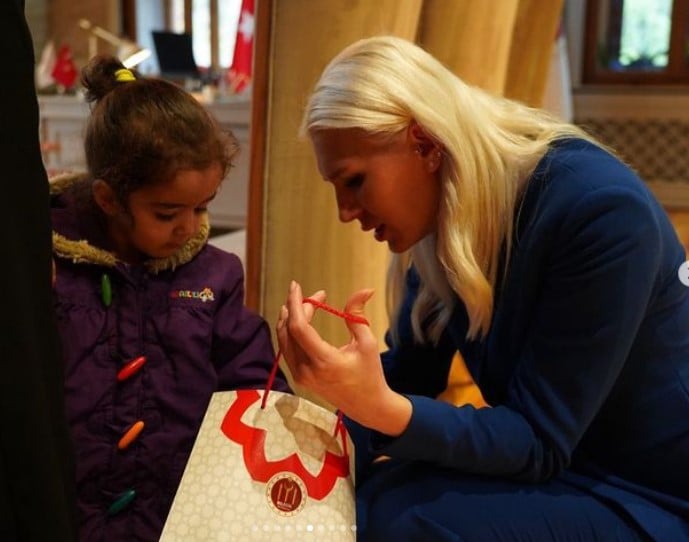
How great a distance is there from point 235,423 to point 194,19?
182 inches

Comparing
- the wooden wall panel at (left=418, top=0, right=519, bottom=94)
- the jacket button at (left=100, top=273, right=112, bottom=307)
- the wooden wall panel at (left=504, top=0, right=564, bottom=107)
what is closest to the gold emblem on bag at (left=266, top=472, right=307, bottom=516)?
the jacket button at (left=100, top=273, right=112, bottom=307)

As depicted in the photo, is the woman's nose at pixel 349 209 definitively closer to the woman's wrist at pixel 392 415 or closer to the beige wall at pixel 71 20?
the woman's wrist at pixel 392 415

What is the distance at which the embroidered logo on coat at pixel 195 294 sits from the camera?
1.14 metres

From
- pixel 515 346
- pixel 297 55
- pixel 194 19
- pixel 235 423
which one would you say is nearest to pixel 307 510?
pixel 235 423

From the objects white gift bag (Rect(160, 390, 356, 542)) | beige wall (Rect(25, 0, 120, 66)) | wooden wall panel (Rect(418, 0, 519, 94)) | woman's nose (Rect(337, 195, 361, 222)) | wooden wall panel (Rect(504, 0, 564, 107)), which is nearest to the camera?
white gift bag (Rect(160, 390, 356, 542))

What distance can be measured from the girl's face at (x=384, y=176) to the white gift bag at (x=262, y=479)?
0.28 m

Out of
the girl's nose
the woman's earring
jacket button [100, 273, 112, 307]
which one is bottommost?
jacket button [100, 273, 112, 307]

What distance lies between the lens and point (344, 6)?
143cm

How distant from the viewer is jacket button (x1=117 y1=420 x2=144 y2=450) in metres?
1.08

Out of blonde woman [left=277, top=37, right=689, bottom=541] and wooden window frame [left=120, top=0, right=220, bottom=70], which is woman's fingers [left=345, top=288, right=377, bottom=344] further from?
wooden window frame [left=120, top=0, right=220, bottom=70]

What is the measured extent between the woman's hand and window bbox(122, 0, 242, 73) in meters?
4.06

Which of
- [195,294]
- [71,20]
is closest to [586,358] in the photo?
[195,294]

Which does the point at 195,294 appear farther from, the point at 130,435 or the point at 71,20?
the point at 71,20

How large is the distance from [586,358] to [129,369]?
564 mm
